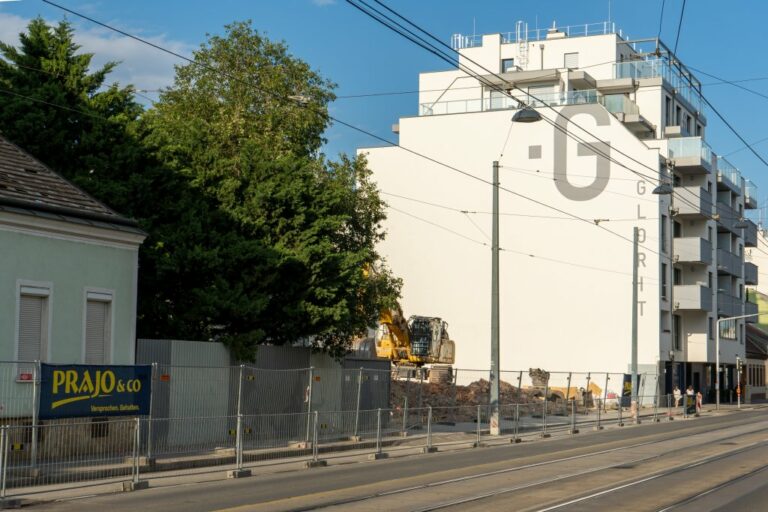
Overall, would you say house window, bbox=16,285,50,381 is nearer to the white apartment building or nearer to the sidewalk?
the sidewalk

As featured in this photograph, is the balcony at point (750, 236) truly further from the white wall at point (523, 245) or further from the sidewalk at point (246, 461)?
the sidewalk at point (246, 461)

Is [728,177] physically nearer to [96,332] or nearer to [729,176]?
[729,176]

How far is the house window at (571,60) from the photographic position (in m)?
75.5

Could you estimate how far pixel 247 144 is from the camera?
32.3 metres

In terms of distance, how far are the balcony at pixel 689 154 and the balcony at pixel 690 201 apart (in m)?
1.40

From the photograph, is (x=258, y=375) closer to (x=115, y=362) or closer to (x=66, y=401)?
(x=115, y=362)

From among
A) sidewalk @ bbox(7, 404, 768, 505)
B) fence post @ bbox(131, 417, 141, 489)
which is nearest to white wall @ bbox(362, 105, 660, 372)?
sidewalk @ bbox(7, 404, 768, 505)

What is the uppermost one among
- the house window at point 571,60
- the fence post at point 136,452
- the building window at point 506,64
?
the building window at point 506,64

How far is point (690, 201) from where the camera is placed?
6938 centimetres

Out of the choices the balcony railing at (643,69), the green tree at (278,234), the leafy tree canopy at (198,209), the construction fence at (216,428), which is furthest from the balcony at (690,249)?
the leafy tree canopy at (198,209)

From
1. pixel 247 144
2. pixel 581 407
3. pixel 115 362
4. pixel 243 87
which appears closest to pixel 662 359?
pixel 581 407

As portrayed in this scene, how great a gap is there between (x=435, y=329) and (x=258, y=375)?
90.0ft

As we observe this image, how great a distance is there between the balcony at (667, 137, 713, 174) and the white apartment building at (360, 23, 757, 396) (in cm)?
10

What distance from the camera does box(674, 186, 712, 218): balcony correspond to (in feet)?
226
